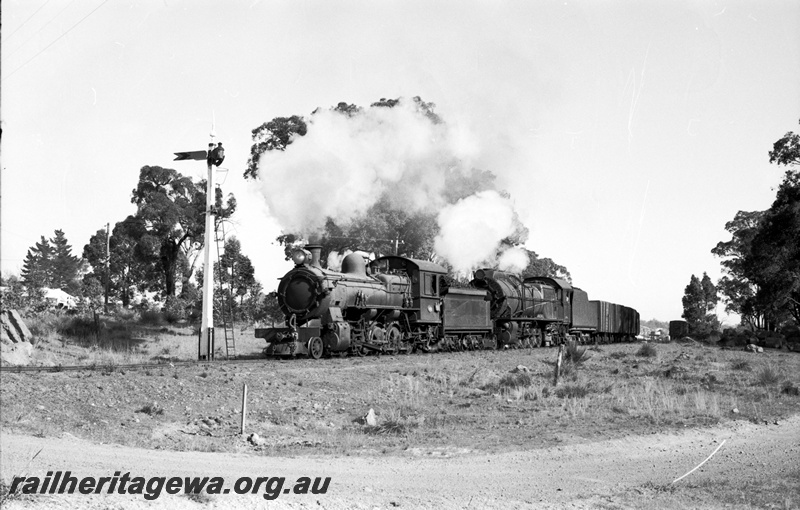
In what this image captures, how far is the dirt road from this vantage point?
973cm

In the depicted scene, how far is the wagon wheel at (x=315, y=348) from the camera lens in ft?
81.6

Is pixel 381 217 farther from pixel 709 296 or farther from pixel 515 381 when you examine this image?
pixel 709 296

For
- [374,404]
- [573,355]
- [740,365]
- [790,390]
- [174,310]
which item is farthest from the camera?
[174,310]

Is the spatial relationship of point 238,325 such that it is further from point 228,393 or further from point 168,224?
point 228,393

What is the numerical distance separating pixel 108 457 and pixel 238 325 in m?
39.9

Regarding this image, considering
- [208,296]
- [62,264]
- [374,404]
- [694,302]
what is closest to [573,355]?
[374,404]

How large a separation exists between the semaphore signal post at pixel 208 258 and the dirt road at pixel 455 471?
42.4 ft

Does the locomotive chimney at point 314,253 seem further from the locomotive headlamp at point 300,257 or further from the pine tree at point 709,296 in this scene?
the pine tree at point 709,296

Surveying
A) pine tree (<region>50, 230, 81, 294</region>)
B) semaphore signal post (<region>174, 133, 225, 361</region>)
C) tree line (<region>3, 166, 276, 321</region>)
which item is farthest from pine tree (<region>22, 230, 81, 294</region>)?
semaphore signal post (<region>174, 133, 225, 361</region>)

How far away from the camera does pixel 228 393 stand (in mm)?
17797

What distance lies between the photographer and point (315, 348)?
82.5 ft

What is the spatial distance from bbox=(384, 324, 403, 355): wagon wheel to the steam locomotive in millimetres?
Result: 42

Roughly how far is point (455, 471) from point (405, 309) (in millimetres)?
16993

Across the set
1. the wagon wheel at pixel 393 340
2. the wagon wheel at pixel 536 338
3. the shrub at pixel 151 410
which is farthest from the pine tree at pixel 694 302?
the shrub at pixel 151 410
